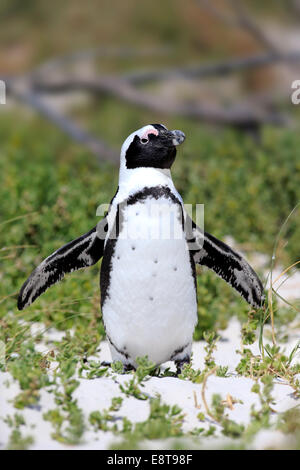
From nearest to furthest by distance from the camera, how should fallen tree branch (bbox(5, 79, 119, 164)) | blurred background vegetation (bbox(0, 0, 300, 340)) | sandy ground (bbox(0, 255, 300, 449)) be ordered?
sandy ground (bbox(0, 255, 300, 449)) < blurred background vegetation (bbox(0, 0, 300, 340)) < fallen tree branch (bbox(5, 79, 119, 164))

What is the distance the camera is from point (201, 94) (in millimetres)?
15578

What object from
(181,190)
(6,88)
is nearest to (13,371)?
(181,190)

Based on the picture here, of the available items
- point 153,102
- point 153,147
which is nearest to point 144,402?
point 153,147

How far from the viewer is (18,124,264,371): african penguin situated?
9.43 ft

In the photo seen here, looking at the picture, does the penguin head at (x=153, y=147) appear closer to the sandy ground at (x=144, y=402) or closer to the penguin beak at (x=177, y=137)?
the penguin beak at (x=177, y=137)

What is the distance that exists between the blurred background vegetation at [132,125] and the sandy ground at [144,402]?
626mm

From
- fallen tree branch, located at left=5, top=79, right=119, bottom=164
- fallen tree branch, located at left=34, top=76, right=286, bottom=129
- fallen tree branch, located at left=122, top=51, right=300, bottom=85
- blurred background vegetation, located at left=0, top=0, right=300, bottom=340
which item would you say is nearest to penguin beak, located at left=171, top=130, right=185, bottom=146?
blurred background vegetation, located at left=0, top=0, right=300, bottom=340

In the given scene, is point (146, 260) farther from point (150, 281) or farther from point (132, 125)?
point (132, 125)

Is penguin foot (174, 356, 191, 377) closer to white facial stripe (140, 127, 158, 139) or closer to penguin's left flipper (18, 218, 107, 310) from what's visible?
penguin's left flipper (18, 218, 107, 310)


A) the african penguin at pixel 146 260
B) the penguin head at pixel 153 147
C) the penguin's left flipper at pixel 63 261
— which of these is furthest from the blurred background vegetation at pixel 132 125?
the penguin head at pixel 153 147

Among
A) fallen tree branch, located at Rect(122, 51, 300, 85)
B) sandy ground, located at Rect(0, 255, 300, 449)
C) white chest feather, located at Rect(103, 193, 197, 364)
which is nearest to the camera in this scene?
sandy ground, located at Rect(0, 255, 300, 449)


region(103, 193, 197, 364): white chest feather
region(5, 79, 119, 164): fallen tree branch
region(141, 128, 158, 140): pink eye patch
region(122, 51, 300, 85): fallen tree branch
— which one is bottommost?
region(103, 193, 197, 364): white chest feather

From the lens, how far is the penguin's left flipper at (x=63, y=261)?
122 inches

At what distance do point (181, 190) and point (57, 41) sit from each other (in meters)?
12.7
